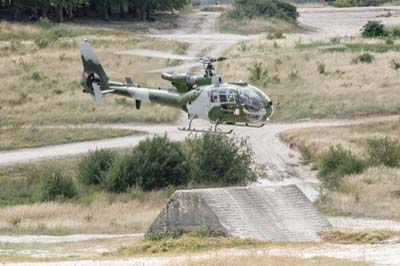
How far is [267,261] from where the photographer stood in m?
25.1

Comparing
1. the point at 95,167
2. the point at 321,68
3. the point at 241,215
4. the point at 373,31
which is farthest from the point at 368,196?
the point at 373,31

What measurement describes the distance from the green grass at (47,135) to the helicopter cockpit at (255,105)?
18.2 meters

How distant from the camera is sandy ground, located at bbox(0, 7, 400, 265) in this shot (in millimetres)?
27828

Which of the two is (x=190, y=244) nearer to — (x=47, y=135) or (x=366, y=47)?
(x=47, y=135)

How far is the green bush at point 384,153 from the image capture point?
5238 centimetres

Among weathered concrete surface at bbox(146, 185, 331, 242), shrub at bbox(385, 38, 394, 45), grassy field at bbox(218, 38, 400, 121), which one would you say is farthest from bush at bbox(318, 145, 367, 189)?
shrub at bbox(385, 38, 394, 45)

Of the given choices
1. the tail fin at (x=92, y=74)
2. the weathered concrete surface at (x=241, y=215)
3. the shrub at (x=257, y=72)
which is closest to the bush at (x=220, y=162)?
the tail fin at (x=92, y=74)

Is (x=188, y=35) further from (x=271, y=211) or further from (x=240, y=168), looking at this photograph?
(x=271, y=211)

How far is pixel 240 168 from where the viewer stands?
2008 inches

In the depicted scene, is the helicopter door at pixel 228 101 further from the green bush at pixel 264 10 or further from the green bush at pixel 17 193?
the green bush at pixel 264 10

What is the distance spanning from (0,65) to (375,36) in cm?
3078

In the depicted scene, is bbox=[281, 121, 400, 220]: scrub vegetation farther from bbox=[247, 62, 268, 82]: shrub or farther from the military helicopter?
bbox=[247, 62, 268, 82]: shrub

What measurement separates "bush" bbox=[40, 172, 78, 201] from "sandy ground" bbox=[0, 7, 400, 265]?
7801 millimetres

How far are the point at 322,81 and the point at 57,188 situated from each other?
92.0 ft
